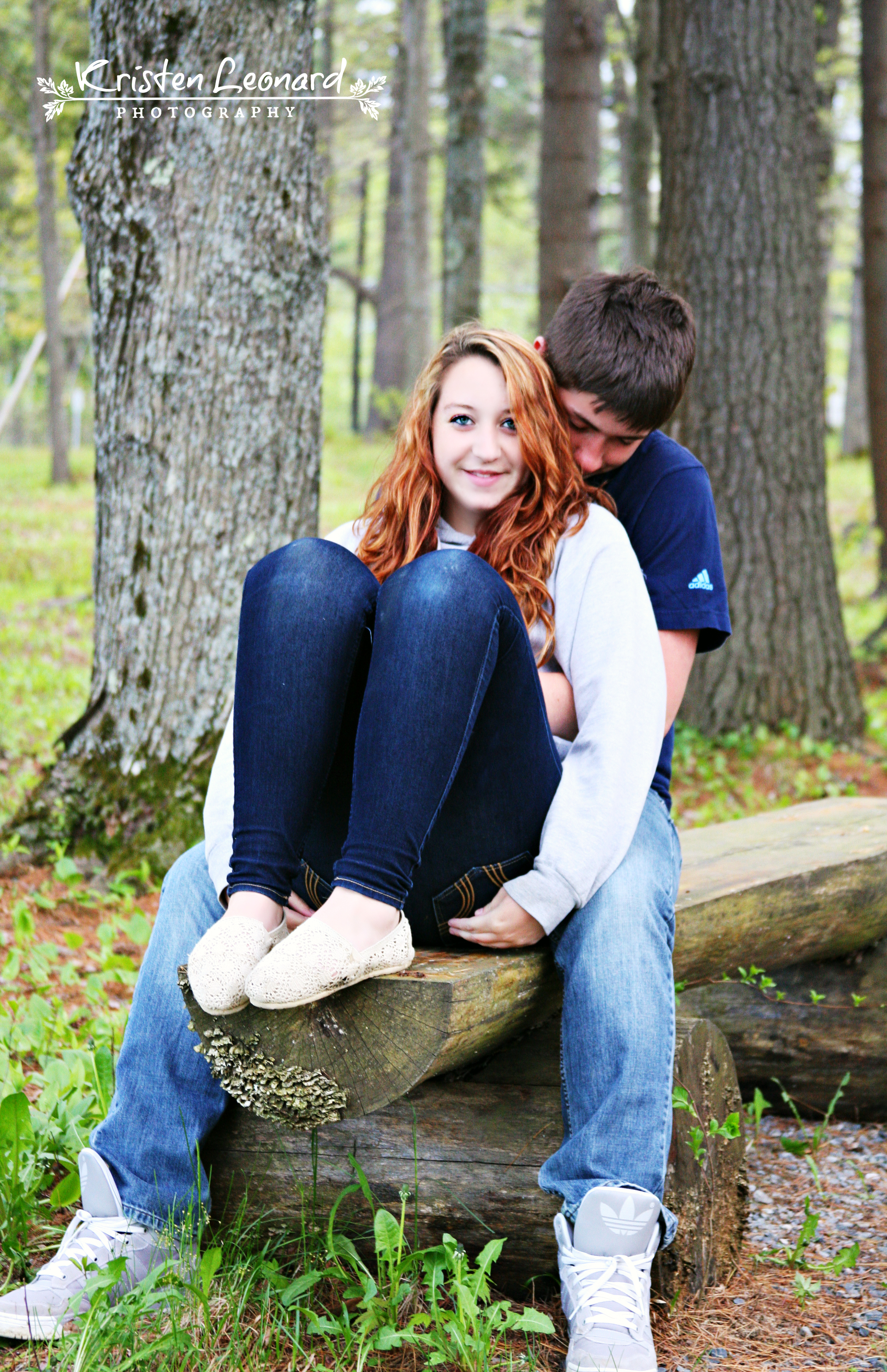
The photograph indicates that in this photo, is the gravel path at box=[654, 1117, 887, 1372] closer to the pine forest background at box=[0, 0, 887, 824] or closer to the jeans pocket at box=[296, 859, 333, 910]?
the jeans pocket at box=[296, 859, 333, 910]

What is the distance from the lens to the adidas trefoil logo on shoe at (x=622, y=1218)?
5.91 feet

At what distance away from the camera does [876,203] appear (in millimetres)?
7242

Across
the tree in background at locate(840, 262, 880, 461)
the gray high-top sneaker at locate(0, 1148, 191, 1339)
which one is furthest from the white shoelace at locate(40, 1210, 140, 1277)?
the tree in background at locate(840, 262, 880, 461)

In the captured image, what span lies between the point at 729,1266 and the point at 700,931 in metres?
0.64

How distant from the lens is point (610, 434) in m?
2.37

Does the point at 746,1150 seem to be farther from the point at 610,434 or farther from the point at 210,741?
the point at 210,741

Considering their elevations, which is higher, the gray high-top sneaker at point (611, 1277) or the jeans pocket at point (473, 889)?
the jeans pocket at point (473, 889)

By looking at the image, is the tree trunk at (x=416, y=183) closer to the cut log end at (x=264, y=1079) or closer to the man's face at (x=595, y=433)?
the man's face at (x=595, y=433)

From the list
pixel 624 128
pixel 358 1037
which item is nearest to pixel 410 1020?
pixel 358 1037

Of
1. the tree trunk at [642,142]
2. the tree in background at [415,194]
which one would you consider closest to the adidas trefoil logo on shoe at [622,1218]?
the tree in background at [415,194]

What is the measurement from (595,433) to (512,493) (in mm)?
242

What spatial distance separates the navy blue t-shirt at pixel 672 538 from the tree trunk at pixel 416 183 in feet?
22.2

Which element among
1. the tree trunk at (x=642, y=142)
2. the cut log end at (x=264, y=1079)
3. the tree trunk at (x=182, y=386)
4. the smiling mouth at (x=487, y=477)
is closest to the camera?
the cut log end at (x=264, y=1079)

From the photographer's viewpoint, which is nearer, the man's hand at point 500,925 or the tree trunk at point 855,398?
the man's hand at point 500,925
